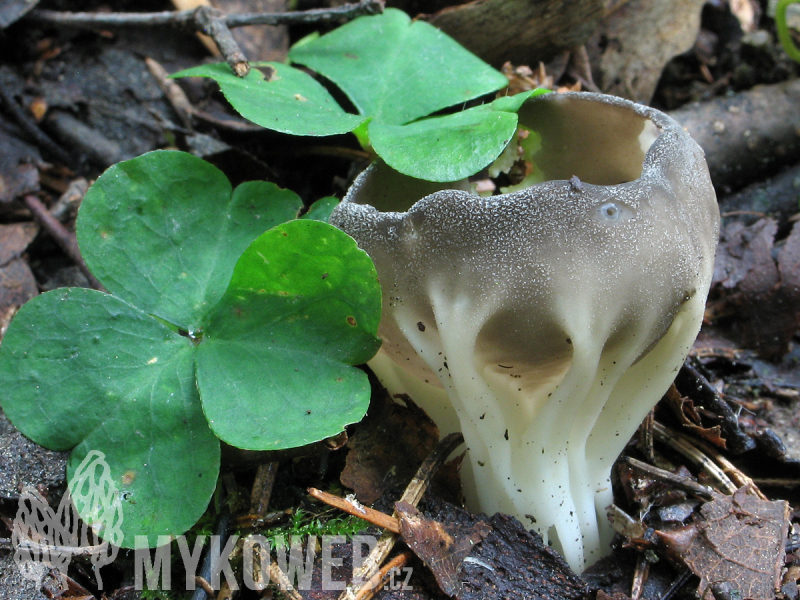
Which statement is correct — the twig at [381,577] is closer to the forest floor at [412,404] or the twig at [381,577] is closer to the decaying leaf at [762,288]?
the forest floor at [412,404]

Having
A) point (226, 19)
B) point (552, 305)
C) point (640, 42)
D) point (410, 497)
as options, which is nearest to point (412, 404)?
point (410, 497)

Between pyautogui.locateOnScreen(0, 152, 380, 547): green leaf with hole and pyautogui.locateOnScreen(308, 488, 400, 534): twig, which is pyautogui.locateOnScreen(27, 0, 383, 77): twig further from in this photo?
pyautogui.locateOnScreen(308, 488, 400, 534): twig

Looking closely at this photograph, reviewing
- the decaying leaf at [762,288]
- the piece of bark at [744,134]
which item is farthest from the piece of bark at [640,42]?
the decaying leaf at [762,288]

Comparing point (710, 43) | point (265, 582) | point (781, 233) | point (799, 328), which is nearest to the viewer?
point (265, 582)

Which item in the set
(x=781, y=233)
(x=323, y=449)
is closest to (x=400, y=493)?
(x=323, y=449)

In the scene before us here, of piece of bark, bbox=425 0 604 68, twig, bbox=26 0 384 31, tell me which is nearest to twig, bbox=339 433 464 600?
twig, bbox=26 0 384 31

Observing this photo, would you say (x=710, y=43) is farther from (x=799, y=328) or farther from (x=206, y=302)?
(x=206, y=302)
